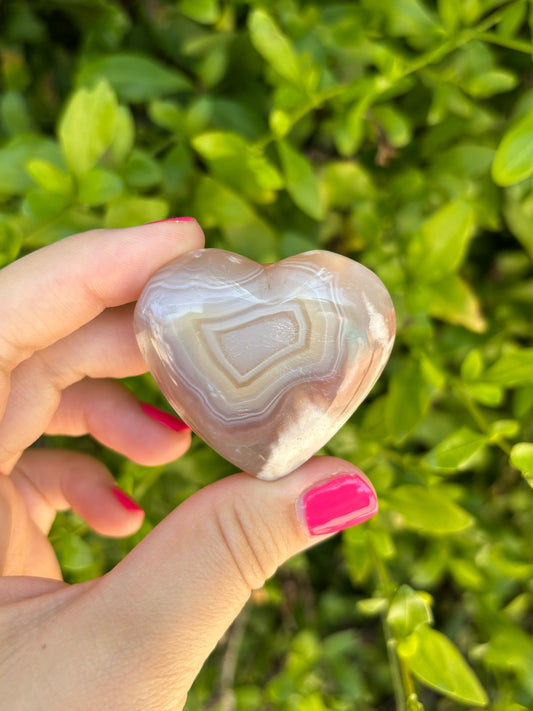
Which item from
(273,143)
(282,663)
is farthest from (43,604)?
(282,663)

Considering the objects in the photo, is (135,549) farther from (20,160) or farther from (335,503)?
(20,160)

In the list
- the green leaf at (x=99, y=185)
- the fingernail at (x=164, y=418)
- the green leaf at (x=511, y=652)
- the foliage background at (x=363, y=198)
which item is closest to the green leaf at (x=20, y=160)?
the foliage background at (x=363, y=198)

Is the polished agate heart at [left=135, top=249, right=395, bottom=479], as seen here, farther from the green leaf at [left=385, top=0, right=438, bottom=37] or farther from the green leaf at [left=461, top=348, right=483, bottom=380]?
the green leaf at [left=385, top=0, right=438, bottom=37]

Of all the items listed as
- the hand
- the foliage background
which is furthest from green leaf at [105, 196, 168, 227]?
the hand

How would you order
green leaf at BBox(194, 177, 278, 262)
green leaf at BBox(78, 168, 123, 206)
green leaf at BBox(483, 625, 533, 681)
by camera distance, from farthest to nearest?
green leaf at BBox(483, 625, 533, 681) < green leaf at BBox(194, 177, 278, 262) < green leaf at BBox(78, 168, 123, 206)

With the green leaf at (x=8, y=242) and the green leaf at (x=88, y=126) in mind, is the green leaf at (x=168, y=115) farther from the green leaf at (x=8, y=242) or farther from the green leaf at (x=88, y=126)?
the green leaf at (x=8, y=242)

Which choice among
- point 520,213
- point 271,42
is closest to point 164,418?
point 271,42
